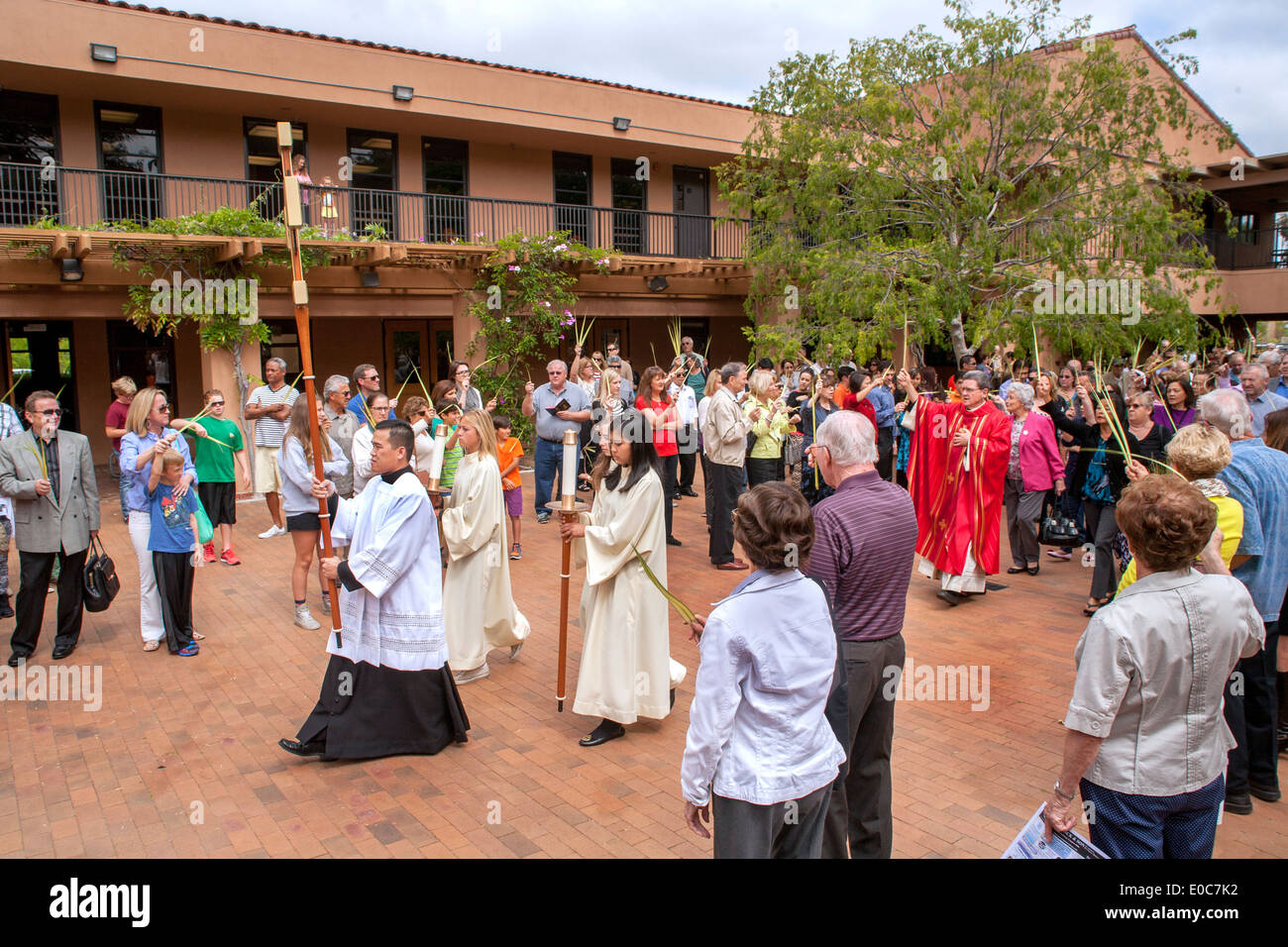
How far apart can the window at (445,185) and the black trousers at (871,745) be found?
1645 centimetres

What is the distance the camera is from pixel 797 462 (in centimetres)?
1254

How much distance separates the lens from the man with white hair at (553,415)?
35.1 feet

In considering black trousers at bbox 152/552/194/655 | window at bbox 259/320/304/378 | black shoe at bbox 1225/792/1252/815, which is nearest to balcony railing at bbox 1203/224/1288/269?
window at bbox 259/320/304/378

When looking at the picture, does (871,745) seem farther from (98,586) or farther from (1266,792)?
(98,586)

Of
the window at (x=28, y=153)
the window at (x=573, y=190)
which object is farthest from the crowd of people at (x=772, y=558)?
the window at (x=573, y=190)

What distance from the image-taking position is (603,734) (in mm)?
5422

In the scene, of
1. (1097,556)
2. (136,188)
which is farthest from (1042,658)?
(136,188)

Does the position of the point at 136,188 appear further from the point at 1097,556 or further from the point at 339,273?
the point at 1097,556

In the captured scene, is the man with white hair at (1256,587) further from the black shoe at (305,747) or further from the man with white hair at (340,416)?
the man with white hair at (340,416)

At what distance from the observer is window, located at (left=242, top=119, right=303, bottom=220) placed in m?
17.1

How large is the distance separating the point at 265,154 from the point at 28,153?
380 cm

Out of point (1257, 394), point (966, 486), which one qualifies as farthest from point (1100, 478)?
point (1257, 394)

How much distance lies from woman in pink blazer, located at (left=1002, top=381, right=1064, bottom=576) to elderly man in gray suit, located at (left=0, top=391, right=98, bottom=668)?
7.96 meters

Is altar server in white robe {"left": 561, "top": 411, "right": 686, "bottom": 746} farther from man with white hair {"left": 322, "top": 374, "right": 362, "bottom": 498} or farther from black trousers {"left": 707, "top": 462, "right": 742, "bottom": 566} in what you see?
black trousers {"left": 707, "top": 462, "right": 742, "bottom": 566}
